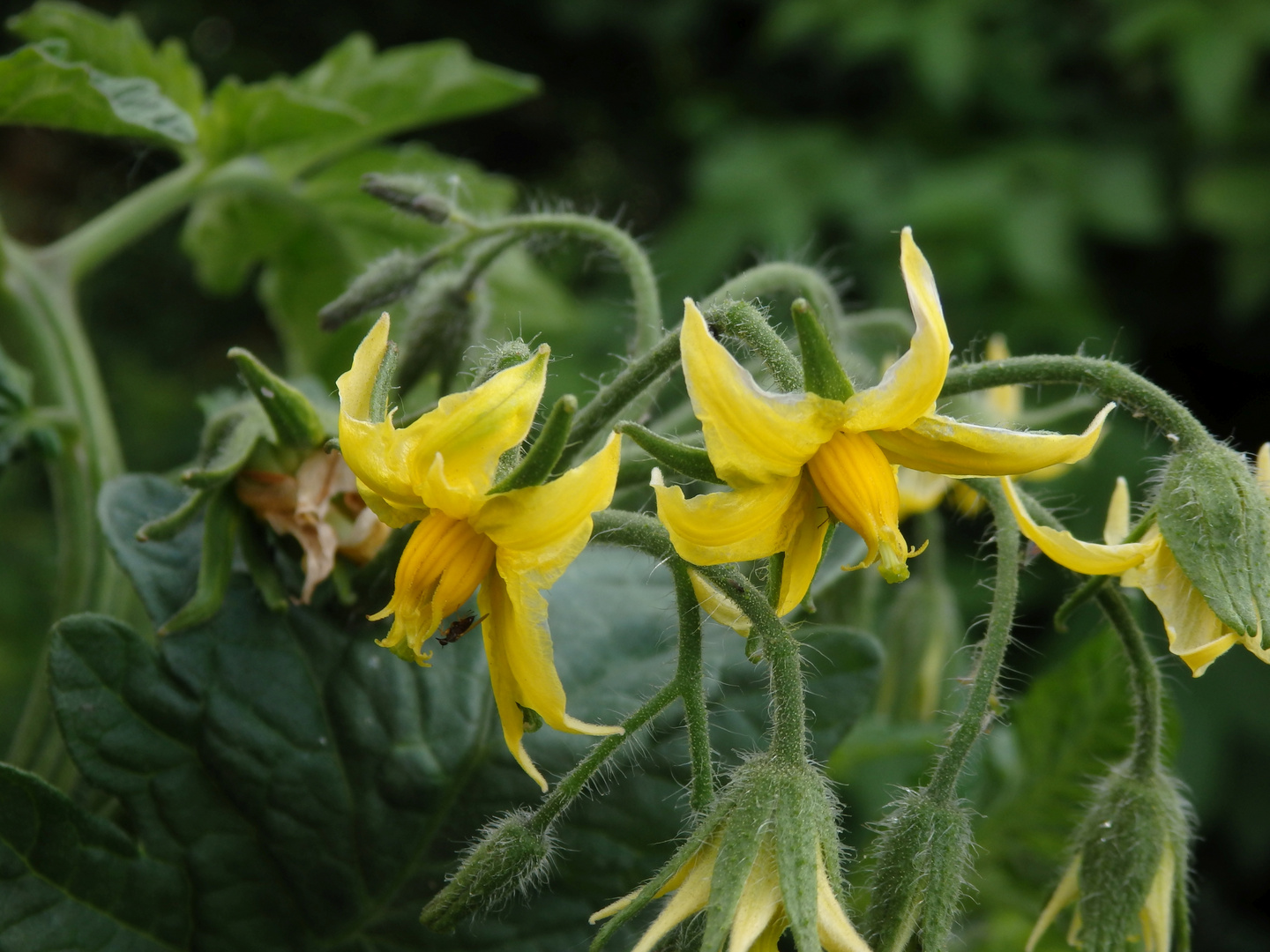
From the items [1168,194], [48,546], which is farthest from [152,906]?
[1168,194]

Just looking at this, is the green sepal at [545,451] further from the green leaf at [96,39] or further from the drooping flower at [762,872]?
the green leaf at [96,39]

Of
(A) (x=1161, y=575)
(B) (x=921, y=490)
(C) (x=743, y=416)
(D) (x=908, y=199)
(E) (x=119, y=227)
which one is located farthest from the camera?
(D) (x=908, y=199)

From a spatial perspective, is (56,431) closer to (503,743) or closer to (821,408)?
(503,743)

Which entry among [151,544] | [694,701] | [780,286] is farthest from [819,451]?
[151,544]

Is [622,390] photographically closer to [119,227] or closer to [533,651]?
[533,651]

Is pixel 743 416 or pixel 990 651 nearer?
pixel 743 416

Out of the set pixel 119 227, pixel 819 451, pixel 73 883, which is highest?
pixel 819 451

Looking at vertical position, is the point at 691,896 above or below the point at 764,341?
below

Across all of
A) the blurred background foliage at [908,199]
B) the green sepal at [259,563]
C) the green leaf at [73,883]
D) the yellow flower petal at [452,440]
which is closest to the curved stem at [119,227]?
the blurred background foliage at [908,199]
